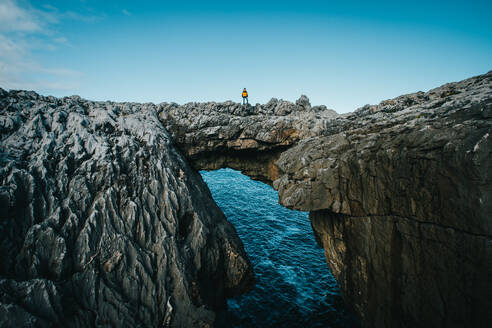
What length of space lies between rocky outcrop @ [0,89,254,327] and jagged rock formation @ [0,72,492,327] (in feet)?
0.34

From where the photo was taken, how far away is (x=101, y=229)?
1803cm

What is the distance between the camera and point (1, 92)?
943 inches

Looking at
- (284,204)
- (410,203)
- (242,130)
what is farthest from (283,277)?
(242,130)

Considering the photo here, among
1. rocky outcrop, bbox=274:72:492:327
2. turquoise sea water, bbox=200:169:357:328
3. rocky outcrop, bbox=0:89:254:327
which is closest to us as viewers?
rocky outcrop, bbox=274:72:492:327

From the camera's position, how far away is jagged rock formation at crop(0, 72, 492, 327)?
10633mm

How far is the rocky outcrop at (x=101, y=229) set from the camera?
15.0 metres

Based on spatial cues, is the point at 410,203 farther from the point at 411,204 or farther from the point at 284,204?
the point at 284,204

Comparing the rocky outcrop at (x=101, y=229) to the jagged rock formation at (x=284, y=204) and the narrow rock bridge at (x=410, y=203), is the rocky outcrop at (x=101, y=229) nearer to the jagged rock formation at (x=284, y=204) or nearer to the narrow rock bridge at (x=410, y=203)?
the jagged rock formation at (x=284, y=204)

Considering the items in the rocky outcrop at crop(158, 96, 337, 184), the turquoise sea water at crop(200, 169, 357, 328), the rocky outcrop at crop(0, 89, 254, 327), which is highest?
the rocky outcrop at crop(158, 96, 337, 184)

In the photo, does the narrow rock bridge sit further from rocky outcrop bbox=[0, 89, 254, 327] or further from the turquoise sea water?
rocky outcrop bbox=[0, 89, 254, 327]

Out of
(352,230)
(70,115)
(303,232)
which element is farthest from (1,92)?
(303,232)

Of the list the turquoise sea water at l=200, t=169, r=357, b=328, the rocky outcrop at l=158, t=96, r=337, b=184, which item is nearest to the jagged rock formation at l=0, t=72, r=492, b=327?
the rocky outcrop at l=158, t=96, r=337, b=184

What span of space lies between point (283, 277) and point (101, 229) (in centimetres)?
1966

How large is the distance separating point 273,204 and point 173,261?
105 feet
